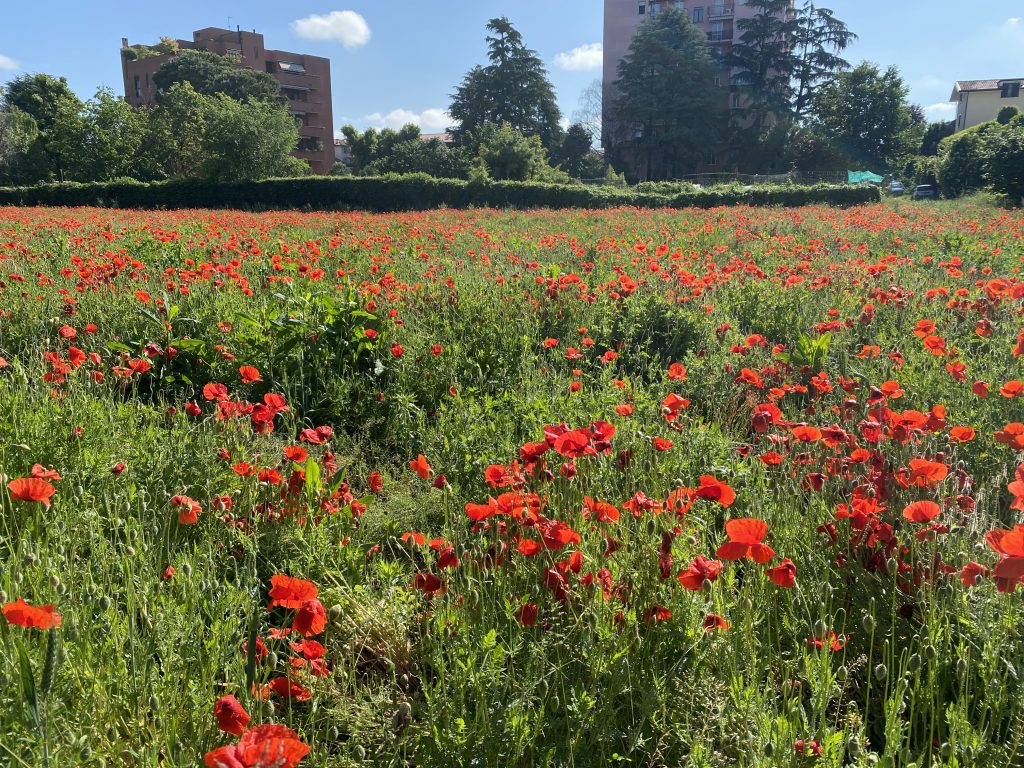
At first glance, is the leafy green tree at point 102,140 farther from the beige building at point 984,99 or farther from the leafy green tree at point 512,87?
the beige building at point 984,99

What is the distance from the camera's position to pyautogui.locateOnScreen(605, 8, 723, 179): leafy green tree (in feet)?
177

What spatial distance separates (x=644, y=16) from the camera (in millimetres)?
65062

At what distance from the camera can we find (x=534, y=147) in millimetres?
42312

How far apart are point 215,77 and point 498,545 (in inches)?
2497

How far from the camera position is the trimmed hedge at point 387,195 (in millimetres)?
27844

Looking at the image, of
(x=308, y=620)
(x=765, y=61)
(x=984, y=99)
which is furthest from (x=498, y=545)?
(x=984, y=99)

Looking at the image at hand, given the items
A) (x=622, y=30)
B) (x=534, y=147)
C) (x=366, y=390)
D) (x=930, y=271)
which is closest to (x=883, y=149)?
(x=622, y=30)

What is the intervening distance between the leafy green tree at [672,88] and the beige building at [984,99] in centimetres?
2519

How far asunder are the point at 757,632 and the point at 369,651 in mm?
1145

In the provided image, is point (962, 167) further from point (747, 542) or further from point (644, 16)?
point (644, 16)

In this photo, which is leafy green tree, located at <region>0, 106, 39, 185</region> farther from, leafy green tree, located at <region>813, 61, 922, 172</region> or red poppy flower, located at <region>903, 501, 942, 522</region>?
leafy green tree, located at <region>813, 61, 922, 172</region>

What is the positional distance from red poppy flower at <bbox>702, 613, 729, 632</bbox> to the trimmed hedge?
26.9m

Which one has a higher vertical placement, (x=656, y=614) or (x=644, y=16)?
(x=644, y=16)

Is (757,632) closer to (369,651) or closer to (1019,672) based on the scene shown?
(1019,672)
